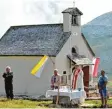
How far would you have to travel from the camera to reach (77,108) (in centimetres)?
2486

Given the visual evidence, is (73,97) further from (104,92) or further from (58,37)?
(58,37)

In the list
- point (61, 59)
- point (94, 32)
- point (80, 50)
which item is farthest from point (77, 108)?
point (94, 32)

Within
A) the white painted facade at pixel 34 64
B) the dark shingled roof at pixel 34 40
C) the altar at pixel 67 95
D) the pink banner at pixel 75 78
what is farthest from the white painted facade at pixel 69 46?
the altar at pixel 67 95

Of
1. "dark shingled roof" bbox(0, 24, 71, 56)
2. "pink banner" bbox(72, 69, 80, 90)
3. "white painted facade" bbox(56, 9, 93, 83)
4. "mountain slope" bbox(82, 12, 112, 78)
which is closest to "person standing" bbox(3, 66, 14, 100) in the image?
"pink banner" bbox(72, 69, 80, 90)

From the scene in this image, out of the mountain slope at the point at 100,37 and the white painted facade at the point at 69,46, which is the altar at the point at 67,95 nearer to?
the white painted facade at the point at 69,46

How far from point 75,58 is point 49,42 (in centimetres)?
242

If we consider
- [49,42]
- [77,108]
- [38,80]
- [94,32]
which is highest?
[94,32]

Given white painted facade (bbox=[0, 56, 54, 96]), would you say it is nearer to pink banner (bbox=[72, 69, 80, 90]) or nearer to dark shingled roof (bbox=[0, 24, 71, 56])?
dark shingled roof (bbox=[0, 24, 71, 56])

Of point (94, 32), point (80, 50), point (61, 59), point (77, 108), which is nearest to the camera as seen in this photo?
point (77, 108)

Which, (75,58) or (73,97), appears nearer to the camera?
(73,97)

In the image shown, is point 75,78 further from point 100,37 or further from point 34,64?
point 100,37

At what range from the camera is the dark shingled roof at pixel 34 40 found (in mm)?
41719

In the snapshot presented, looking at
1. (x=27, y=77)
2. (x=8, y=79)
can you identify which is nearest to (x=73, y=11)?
(x=27, y=77)

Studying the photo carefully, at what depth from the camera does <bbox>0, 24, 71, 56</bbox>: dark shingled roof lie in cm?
4172
